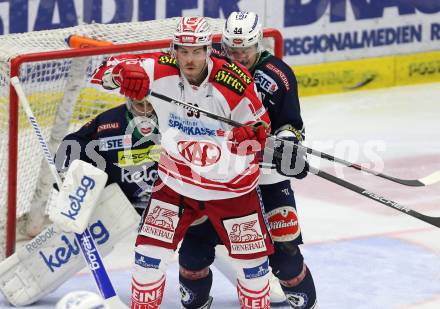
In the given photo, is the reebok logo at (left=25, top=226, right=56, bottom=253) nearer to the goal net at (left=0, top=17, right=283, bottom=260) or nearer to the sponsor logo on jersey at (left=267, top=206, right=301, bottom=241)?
the goal net at (left=0, top=17, right=283, bottom=260)

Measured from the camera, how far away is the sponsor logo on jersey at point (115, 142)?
6113mm

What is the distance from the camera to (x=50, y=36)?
258 inches

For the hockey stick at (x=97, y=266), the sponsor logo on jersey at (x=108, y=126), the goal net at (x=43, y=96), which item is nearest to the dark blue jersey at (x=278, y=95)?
the hockey stick at (x=97, y=266)

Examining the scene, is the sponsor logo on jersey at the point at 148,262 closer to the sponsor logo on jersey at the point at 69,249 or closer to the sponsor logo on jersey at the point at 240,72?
the sponsor logo on jersey at the point at 240,72

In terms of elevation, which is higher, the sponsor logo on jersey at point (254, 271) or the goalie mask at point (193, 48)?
the goalie mask at point (193, 48)

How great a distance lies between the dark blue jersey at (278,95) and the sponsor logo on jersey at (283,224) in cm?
35

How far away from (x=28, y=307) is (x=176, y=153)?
1.25 m

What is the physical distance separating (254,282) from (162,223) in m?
0.45

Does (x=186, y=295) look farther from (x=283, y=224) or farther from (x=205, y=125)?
(x=205, y=125)

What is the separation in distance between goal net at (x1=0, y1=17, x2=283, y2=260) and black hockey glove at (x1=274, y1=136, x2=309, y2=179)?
4.89 feet

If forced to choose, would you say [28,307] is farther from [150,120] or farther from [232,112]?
[232,112]

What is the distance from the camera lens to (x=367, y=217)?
7.25 metres

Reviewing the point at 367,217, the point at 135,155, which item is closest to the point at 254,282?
the point at 135,155

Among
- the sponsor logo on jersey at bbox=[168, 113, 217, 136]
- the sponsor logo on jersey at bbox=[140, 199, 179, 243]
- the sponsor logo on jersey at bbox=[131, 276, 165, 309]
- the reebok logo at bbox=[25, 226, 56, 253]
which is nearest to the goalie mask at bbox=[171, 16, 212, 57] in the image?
the sponsor logo on jersey at bbox=[168, 113, 217, 136]
